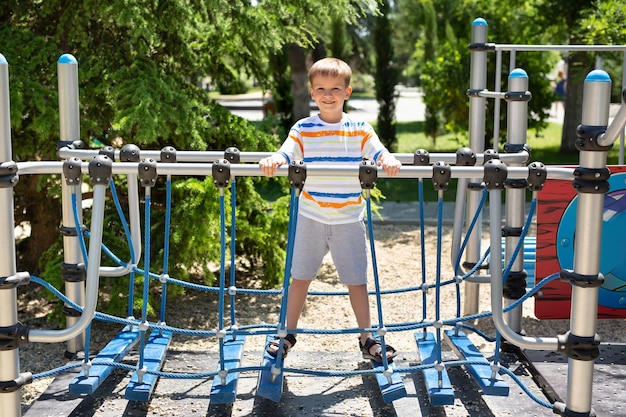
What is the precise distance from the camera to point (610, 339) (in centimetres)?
541

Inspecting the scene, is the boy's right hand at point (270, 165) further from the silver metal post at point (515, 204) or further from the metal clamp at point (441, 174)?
the silver metal post at point (515, 204)

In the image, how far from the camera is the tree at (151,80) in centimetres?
525

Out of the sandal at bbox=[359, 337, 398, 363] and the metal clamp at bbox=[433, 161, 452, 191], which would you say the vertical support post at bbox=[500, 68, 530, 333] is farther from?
the metal clamp at bbox=[433, 161, 452, 191]

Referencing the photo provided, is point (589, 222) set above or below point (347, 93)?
below

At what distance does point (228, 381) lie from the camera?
3.66m

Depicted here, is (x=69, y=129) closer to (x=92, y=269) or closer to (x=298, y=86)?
(x=92, y=269)

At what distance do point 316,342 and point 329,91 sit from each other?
208 cm

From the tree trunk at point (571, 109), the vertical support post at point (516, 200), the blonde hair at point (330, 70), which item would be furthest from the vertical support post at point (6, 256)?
the tree trunk at point (571, 109)

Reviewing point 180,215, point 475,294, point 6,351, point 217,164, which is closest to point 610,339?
point 475,294

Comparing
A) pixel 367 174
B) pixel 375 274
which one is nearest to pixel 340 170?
pixel 367 174

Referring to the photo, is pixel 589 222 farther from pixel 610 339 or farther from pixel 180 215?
pixel 180 215

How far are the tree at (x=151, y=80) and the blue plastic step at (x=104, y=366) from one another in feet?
3.68

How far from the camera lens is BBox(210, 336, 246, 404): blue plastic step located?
3.54 m

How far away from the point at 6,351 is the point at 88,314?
32 centimetres
